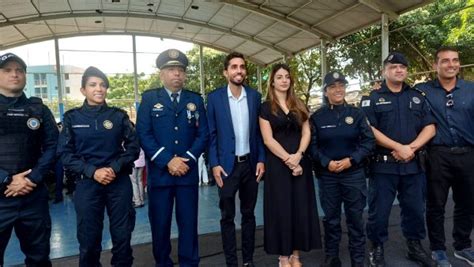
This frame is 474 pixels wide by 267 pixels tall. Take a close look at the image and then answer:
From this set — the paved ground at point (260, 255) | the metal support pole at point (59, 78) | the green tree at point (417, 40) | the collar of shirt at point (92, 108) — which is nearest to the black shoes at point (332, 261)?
the paved ground at point (260, 255)

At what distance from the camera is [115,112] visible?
246 cm

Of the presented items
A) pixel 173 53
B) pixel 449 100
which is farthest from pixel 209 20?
pixel 449 100

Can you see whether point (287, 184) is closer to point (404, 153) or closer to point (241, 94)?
point (241, 94)

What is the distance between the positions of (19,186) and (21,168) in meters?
0.13

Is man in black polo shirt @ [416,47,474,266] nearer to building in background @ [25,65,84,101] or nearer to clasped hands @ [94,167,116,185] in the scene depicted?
clasped hands @ [94,167,116,185]

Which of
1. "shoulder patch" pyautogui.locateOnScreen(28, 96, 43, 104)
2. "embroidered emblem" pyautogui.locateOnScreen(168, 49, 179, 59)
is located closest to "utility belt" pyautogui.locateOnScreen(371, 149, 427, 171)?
"embroidered emblem" pyautogui.locateOnScreen(168, 49, 179, 59)

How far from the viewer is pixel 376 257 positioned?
8.78 feet

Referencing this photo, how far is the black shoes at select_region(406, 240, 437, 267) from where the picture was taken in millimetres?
2620

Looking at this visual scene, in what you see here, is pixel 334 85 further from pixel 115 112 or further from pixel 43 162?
pixel 43 162

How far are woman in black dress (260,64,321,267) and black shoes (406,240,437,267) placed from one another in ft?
2.52

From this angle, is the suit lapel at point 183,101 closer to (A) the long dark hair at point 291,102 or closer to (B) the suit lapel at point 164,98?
(B) the suit lapel at point 164,98

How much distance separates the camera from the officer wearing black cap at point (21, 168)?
212 cm

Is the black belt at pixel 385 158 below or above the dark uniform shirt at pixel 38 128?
below

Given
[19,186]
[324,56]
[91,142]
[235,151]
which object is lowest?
[19,186]
